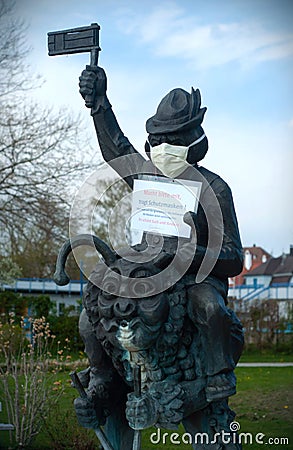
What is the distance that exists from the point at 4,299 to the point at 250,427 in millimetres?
9875

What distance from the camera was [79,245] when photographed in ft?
12.0

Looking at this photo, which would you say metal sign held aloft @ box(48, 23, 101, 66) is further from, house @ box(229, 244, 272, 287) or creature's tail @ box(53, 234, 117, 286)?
house @ box(229, 244, 272, 287)

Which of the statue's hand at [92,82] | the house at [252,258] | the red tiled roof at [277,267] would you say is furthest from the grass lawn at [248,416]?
the house at [252,258]

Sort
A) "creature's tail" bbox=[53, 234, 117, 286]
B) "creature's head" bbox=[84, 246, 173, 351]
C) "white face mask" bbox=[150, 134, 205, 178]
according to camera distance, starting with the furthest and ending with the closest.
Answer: "white face mask" bbox=[150, 134, 205, 178] → "creature's tail" bbox=[53, 234, 117, 286] → "creature's head" bbox=[84, 246, 173, 351]

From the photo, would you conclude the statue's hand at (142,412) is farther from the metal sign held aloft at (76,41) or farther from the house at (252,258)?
the house at (252,258)

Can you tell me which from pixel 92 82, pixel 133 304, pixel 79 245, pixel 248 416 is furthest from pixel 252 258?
pixel 133 304

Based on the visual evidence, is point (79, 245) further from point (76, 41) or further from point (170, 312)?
point (76, 41)

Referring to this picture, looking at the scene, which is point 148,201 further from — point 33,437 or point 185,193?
point 33,437

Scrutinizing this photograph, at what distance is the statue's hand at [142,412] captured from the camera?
11.4 ft

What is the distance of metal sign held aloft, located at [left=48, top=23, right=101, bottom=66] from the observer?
3.99m

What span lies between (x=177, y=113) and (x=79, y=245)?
0.90 m

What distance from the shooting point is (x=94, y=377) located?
395 cm

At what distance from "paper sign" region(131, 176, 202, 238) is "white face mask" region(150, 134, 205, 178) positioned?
0.06 meters

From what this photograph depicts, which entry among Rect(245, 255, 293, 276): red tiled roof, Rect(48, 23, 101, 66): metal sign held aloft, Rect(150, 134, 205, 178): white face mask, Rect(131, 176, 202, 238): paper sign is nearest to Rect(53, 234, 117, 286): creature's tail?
Rect(131, 176, 202, 238): paper sign
